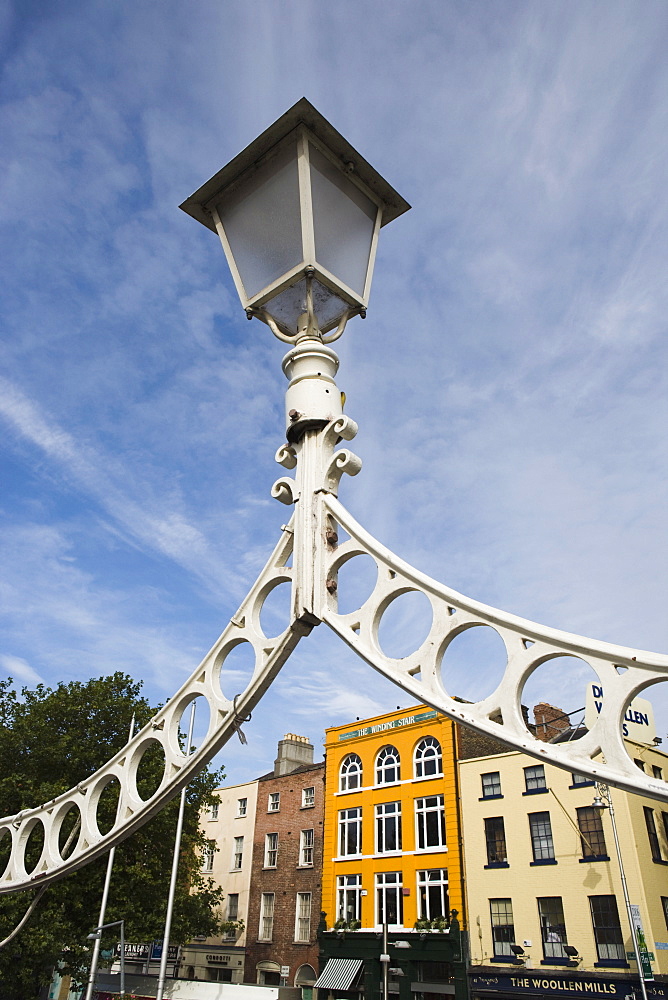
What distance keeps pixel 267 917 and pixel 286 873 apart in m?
2.13

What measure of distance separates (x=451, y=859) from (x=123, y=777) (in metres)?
27.2

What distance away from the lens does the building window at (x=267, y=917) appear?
107 feet

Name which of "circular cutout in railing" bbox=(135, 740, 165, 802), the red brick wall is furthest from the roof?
the red brick wall

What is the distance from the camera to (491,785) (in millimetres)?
27719

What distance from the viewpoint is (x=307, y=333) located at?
409cm

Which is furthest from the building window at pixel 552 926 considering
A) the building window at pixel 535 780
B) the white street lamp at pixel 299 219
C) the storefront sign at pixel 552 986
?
the white street lamp at pixel 299 219

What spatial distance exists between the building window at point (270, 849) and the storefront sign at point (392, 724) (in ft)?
19.5

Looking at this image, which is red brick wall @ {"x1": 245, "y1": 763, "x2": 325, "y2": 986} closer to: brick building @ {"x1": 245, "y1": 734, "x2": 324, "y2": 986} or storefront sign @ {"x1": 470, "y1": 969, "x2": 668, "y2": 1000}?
brick building @ {"x1": 245, "y1": 734, "x2": 324, "y2": 986}

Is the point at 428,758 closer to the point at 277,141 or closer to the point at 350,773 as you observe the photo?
the point at 350,773

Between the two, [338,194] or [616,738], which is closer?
[616,738]

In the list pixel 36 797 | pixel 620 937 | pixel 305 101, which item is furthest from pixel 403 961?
pixel 305 101

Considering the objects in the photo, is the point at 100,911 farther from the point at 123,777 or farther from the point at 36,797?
the point at 123,777

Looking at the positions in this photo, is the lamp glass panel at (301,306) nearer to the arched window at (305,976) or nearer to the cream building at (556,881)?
the cream building at (556,881)

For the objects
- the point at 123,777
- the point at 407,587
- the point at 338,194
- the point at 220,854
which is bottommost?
the point at 123,777
